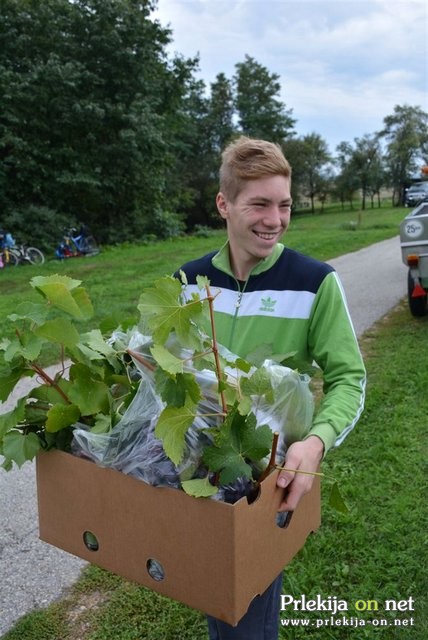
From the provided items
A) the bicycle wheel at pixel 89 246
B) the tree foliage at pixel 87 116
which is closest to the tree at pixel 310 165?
the tree foliage at pixel 87 116

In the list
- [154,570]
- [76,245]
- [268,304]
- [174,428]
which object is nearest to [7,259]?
[76,245]

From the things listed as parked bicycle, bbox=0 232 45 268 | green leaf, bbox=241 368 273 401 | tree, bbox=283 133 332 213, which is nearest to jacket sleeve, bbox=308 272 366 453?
green leaf, bbox=241 368 273 401

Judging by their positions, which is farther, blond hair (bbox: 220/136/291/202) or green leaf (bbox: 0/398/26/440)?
blond hair (bbox: 220/136/291/202)

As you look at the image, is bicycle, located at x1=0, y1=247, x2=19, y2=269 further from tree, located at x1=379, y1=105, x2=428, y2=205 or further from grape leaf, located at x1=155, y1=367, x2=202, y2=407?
tree, located at x1=379, y1=105, x2=428, y2=205

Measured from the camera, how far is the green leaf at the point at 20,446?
1.29m

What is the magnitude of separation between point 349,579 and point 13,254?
45.3ft

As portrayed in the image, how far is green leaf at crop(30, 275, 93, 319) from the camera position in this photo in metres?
1.25

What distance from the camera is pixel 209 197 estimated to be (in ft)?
121

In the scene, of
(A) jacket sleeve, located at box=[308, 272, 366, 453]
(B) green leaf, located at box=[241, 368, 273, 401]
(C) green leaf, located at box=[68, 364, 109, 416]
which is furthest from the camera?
(A) jacket sleeve, located at box=[308, 272, 366, 453]

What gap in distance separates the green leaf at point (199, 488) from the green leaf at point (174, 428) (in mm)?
48

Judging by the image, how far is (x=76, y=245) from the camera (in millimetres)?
16969

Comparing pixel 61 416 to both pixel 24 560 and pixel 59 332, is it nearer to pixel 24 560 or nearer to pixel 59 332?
pixel 59 332

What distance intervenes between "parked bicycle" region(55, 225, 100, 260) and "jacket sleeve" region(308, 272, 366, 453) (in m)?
15.1

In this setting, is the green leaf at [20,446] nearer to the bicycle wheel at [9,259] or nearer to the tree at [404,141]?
the bicycle wheel at [9,259]
